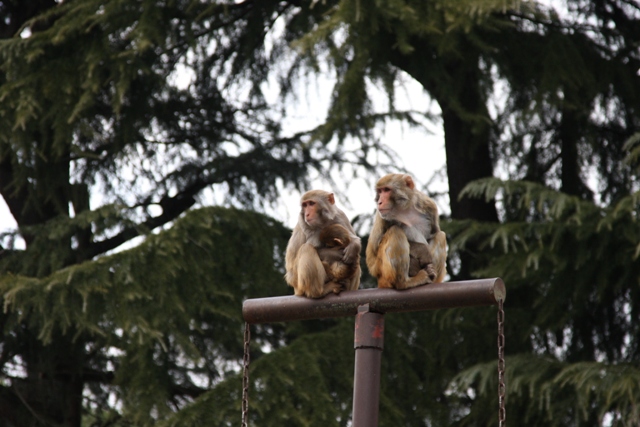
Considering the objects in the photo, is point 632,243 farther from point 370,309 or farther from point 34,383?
point 34,383

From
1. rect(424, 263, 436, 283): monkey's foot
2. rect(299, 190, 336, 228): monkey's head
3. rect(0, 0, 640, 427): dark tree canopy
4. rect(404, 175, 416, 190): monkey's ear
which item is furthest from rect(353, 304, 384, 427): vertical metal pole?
rect(0, 0, 640, 427): dark tree canopy

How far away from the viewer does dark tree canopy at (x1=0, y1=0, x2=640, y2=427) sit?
770 cm

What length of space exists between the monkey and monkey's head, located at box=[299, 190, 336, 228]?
0.05m

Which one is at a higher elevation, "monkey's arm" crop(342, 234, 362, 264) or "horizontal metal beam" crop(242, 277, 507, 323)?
"monkey's arm" crop(342, 234, 362, 264)

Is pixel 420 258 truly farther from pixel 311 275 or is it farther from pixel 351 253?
pixel 311 275

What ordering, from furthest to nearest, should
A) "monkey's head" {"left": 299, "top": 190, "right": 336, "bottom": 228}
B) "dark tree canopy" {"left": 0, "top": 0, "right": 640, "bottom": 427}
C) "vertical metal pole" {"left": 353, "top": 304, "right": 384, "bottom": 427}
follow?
"dark tree canopy" {"left": 0, "top": 0, "right": 640, "bottom": 427}, "monkey's head" {"left": 299, "top": 190, "right": 336, "bottom": 228}, "vertical metal pole" {"left": 353, "top": 304, "right": 384, "bottom": 427}

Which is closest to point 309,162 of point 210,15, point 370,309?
point 210,15

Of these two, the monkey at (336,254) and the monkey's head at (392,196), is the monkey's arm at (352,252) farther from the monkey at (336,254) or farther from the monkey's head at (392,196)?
the monkey's head at (392,196)

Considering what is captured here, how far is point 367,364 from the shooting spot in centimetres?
438

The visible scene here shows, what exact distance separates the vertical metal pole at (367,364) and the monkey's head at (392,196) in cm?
56

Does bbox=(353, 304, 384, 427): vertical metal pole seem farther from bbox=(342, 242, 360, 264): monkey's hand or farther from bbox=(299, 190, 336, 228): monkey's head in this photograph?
bbox=(299, 190, 336, 228): monkey's head

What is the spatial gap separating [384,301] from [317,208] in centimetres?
70

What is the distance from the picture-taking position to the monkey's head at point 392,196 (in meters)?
4.79

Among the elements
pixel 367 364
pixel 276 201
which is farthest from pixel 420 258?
pixel 276 201
